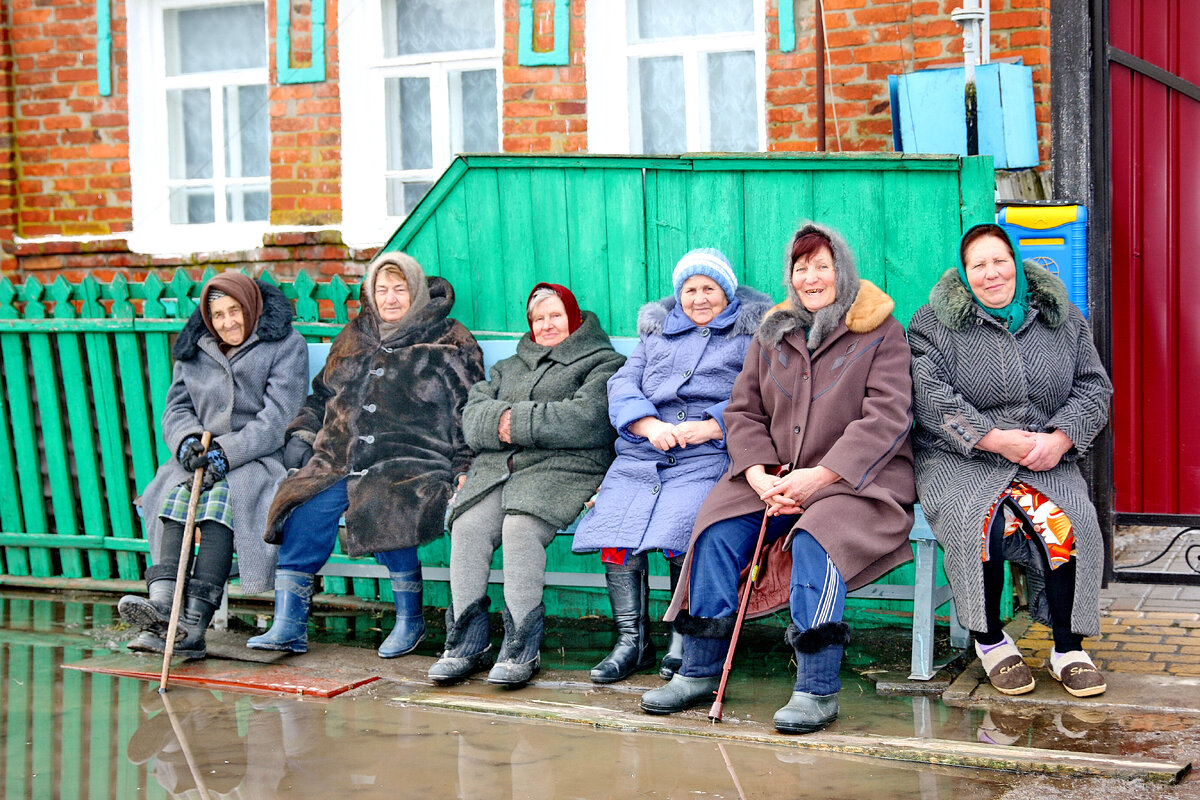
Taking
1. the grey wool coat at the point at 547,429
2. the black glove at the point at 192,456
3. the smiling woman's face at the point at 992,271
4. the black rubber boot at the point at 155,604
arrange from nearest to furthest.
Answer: the smiling woman's face at the point at 992,271, the grey wool coat at the point at 547,429, the black rubber boot at the point at 155,604, the black glove at the point at 192,456

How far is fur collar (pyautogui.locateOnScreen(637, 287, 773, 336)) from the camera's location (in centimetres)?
489

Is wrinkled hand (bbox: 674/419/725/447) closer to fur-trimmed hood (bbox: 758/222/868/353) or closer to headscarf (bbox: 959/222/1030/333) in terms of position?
fur-trimmed hood (bbox: 758/222/868/353)

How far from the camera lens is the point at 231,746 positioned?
4.13 meters

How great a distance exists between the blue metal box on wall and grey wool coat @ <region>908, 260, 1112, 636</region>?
1.49m

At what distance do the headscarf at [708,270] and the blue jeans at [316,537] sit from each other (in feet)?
4.93

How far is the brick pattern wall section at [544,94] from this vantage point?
7.38 meters

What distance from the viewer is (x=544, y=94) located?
7.47 m

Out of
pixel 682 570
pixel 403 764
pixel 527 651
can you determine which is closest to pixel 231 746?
pixel 403 764

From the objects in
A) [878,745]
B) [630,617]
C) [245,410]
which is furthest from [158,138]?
[878,745]

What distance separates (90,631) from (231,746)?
1989mm

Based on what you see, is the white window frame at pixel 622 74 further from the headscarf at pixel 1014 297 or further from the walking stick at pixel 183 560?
the walking stick at pixel 183 560

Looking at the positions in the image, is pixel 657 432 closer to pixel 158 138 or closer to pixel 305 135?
pixel 305 135

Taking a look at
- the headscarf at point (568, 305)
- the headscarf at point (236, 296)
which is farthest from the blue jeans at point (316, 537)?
the headscarf at point (568, 305)

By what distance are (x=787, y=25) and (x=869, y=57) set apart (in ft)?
1.61
